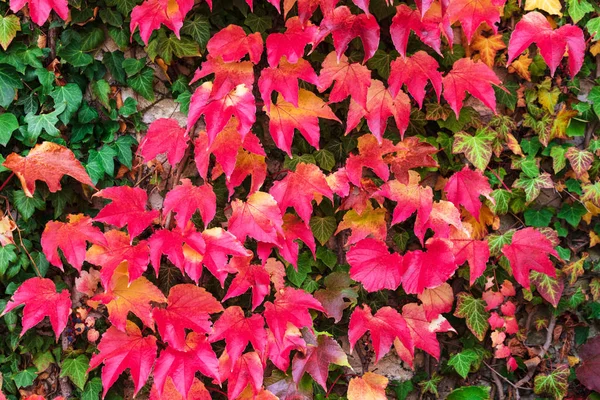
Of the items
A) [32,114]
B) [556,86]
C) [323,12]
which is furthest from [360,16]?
[32,114]

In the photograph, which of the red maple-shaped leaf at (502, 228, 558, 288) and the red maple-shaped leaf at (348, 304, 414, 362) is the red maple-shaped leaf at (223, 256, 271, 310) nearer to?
the red maple-shaped leaf at (348, 304, 414, 362)

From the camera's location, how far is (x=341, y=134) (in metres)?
2.51

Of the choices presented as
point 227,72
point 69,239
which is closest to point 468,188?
point 227,72

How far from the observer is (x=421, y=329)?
8.07 feet

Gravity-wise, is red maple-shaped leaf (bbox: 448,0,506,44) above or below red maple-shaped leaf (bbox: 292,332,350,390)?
above

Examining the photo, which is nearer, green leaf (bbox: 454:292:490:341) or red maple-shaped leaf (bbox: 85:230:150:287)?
red maple-shaped leaf (bbox: 85:230:150:287)

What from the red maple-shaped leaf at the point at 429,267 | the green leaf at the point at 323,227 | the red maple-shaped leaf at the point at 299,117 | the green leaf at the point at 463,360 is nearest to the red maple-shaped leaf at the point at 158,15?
the red maple-shaped leaf at the point at 299,117

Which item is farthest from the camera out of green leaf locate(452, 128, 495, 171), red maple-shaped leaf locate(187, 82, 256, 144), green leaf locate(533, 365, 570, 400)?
green leaf locate(533, 365, 570, 400)

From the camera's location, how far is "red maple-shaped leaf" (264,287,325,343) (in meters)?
2.27

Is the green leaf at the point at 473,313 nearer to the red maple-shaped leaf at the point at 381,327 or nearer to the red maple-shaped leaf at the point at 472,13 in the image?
the red maple-shaped leaf at the point at 381,327

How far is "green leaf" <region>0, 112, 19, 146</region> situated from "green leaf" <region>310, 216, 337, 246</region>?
48.9 inches

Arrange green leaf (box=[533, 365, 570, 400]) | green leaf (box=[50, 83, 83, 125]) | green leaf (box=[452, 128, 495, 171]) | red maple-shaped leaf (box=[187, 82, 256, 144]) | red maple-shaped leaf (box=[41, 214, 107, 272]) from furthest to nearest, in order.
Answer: green leaf (box=[533, 365, 570, 400])
green leaf (box=[452, 128, 495, 171])
green leaf (box=[50, 83, 83, 125])
red maple-shaped leaf (box=[41, 214, 107, 272])
red maple-shaped leaf (box=[187, 82, 256, 144])

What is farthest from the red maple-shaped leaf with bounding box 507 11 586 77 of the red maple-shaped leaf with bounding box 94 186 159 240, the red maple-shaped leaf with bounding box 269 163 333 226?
the red maple-shaped leaf with bounding box 94 186 159 240

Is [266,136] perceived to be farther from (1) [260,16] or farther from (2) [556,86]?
(2) [556,86]
